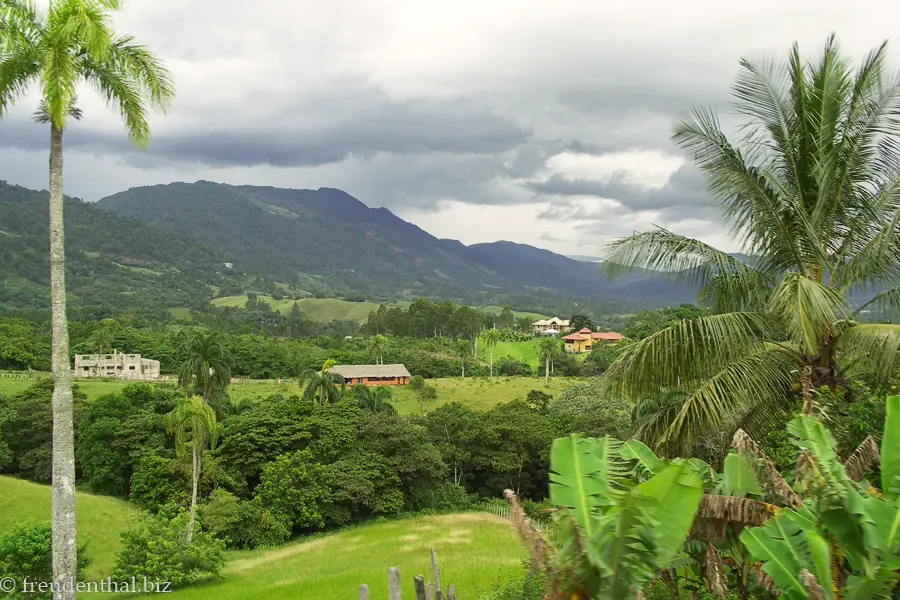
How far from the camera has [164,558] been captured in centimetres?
1686

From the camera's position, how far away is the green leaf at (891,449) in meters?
4.60

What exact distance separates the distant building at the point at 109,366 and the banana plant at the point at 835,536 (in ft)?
221

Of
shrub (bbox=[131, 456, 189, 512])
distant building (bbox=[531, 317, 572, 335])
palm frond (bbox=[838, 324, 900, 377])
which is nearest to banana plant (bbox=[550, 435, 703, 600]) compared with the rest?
palm frond (bbox=[838, 324, 900, 377])

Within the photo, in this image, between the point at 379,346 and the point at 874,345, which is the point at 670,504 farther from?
the point at 379,346

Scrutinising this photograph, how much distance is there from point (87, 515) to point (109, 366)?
43.2 meters

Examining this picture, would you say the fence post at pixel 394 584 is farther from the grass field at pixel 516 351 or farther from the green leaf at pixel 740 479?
the grass field at pixel 516 351

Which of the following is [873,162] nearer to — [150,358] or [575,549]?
[575,549]

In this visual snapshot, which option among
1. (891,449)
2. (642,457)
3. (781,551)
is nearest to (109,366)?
(642,457)

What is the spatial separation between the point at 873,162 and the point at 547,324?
139370 mm

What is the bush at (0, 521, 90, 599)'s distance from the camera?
14.7 m

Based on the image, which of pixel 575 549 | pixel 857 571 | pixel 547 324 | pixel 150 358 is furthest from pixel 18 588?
pixel 547 324

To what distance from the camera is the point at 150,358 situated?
71750 mm

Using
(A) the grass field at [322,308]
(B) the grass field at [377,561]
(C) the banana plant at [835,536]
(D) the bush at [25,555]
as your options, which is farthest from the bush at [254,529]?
(A) the grass field at [322,308]

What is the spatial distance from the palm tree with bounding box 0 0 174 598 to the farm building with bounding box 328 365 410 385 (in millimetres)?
53568
